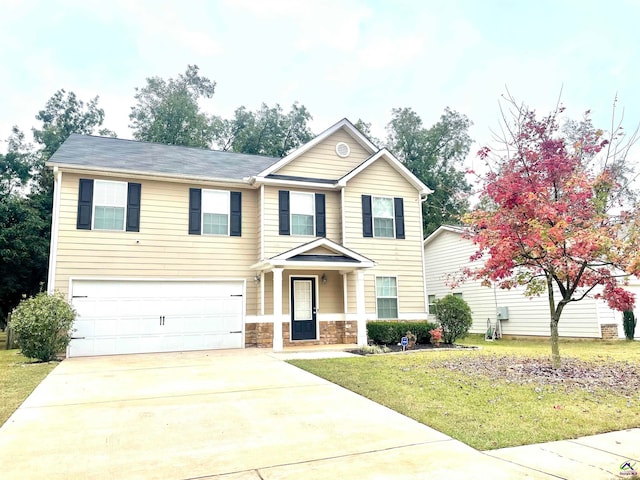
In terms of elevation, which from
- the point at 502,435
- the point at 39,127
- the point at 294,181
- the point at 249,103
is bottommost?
the point at 502,435

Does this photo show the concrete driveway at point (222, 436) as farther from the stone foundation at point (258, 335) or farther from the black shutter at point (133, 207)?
the black shutter at point (133, 207)

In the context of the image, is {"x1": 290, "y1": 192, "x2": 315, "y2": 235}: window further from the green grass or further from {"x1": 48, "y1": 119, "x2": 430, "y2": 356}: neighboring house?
the green grass

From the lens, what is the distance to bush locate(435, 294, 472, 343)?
13.5 m

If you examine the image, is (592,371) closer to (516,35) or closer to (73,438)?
(73,438)

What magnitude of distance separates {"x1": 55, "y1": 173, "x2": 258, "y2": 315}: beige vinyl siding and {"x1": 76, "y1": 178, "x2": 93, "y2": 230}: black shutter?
0.12 m

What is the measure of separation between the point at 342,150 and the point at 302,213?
2710mm

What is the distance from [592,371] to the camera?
7.99m

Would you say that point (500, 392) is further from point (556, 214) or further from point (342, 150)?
point (342, 150)

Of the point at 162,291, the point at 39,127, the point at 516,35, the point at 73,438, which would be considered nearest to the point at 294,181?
the point at 162,291

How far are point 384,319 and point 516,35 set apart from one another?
10005 millimetres

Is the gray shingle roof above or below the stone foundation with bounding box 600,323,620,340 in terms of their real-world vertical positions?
above

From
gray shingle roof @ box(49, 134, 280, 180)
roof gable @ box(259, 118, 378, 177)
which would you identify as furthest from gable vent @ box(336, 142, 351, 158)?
gray shingle roof @ box(49, 134, 280, 180)

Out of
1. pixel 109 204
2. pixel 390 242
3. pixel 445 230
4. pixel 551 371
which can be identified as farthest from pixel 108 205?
pixel 445 230

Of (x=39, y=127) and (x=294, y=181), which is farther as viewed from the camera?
(x=39, y=127)
